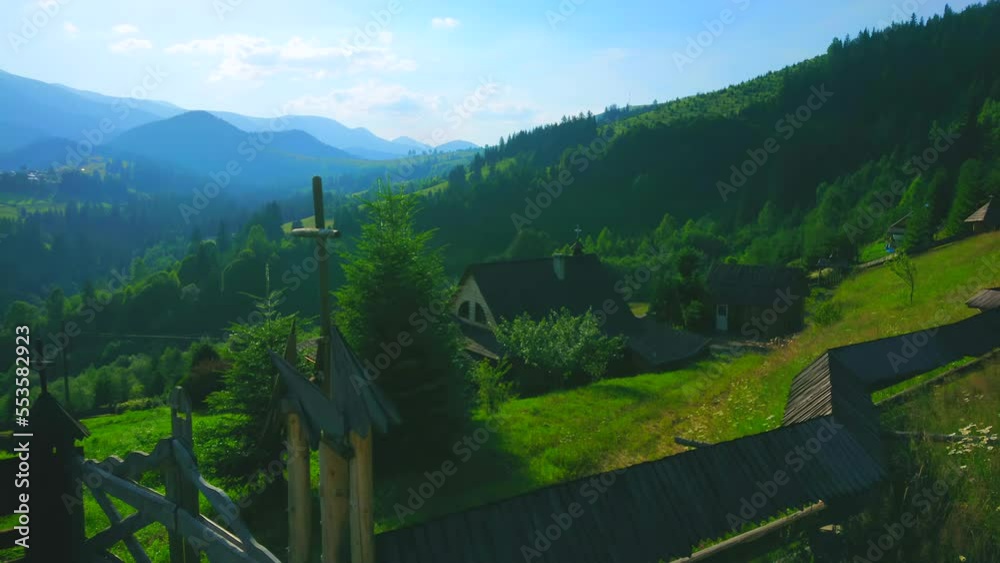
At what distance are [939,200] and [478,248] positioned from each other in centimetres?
8521

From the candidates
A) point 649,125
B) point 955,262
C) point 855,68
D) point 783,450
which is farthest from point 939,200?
point 855,68

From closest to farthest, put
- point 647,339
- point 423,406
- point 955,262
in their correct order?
point 423,406, point 955,262, point 647,339

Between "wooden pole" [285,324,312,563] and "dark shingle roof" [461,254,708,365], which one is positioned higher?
"wooden pole" [285,324,312,563]

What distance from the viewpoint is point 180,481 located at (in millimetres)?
6320

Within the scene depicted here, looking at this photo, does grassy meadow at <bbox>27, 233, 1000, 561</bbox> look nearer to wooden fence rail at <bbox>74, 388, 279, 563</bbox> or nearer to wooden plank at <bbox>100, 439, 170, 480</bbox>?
wooden fence rail at <bbox>74, 388, 279, 563</bbox>

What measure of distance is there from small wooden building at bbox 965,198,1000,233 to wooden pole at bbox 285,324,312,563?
6053cm

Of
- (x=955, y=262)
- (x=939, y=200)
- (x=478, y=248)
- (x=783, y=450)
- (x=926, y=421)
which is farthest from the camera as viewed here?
(x=478, y=248)

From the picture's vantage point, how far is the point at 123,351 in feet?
299

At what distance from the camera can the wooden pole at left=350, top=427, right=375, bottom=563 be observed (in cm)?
404

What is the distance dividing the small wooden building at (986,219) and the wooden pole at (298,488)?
60.5 meters

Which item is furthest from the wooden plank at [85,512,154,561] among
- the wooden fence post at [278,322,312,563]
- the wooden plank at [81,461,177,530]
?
the wooden fence post at [278,322,312,563]

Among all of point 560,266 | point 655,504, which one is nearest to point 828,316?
point 560,266

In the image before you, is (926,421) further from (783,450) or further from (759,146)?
(759,146)

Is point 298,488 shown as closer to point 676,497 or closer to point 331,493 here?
point 331,493
